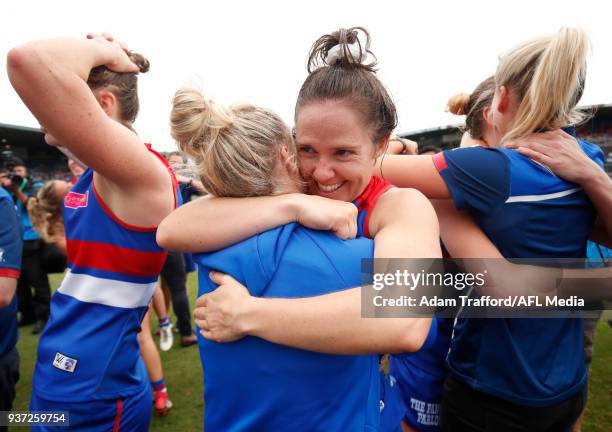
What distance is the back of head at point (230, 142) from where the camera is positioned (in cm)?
118

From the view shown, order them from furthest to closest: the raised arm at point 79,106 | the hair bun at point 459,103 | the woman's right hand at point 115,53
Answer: the hair bun at point 459,103 < the woman's right hand at point 115,53 < the raised arm at point 79,106

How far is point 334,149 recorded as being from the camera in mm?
1374

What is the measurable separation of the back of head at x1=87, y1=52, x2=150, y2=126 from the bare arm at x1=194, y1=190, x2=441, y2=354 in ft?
3.95

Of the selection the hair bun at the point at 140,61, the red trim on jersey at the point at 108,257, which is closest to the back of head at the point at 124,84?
the hair bun at the point at 140,61

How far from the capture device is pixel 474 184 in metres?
1.42

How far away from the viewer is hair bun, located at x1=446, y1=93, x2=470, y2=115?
2145mm

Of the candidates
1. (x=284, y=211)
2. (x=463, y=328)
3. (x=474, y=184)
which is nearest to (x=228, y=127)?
(x=284, y=211)

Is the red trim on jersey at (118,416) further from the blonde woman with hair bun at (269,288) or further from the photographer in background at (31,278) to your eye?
the photographer in background at (31,278)

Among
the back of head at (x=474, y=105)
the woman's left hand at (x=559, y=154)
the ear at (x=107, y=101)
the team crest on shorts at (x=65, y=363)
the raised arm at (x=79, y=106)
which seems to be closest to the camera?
the raised arm at (x=79, y=106)

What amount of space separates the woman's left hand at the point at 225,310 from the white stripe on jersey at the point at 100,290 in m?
0.75

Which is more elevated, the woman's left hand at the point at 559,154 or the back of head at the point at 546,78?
the back of head at the point at 546,78

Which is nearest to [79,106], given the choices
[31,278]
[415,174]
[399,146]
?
[415,174]

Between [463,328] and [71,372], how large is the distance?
1749 mm

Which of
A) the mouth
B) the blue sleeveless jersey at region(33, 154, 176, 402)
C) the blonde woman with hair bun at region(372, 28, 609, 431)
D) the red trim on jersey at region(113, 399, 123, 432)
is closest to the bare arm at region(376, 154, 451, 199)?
the blonde woman with hair bun at region(372, 28, 609, 431)
